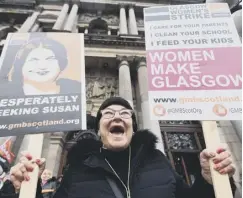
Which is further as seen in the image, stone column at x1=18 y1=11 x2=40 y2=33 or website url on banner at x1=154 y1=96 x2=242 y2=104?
stone column at x1=18 y1=11 x2=40 y2=33

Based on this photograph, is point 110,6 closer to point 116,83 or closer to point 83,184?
point 116,83

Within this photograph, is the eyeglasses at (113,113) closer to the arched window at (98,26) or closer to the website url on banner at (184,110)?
the website url on banner at (184,110)

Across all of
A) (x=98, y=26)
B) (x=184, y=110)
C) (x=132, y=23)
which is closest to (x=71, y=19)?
(x=98, y=26)

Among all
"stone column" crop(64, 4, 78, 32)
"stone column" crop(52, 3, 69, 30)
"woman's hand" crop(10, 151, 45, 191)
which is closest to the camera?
"woman's hand" crop(10, 151, 45, 191)

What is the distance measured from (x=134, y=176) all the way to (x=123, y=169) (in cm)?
13

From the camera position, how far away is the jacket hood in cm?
266

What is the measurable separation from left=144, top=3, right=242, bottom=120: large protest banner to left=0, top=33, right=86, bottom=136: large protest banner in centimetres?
98

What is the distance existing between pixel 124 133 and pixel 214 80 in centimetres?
138

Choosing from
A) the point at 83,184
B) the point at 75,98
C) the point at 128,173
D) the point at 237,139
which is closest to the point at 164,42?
the point at 75,98

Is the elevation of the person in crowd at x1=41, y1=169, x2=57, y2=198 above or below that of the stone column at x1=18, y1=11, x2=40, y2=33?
below

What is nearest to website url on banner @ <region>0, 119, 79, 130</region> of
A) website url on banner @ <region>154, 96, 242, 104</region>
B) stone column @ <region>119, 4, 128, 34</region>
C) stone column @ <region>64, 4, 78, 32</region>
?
website url on banner @ <region>154, 96, 242, 104</region>

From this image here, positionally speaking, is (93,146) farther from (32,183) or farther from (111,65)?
(111,65)

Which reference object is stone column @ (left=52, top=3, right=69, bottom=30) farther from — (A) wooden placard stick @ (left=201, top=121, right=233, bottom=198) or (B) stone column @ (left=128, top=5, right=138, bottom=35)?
(A) wooden placard stick @ (left=201, top=121, right=233, bottom=198)

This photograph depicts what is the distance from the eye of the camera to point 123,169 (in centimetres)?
246
